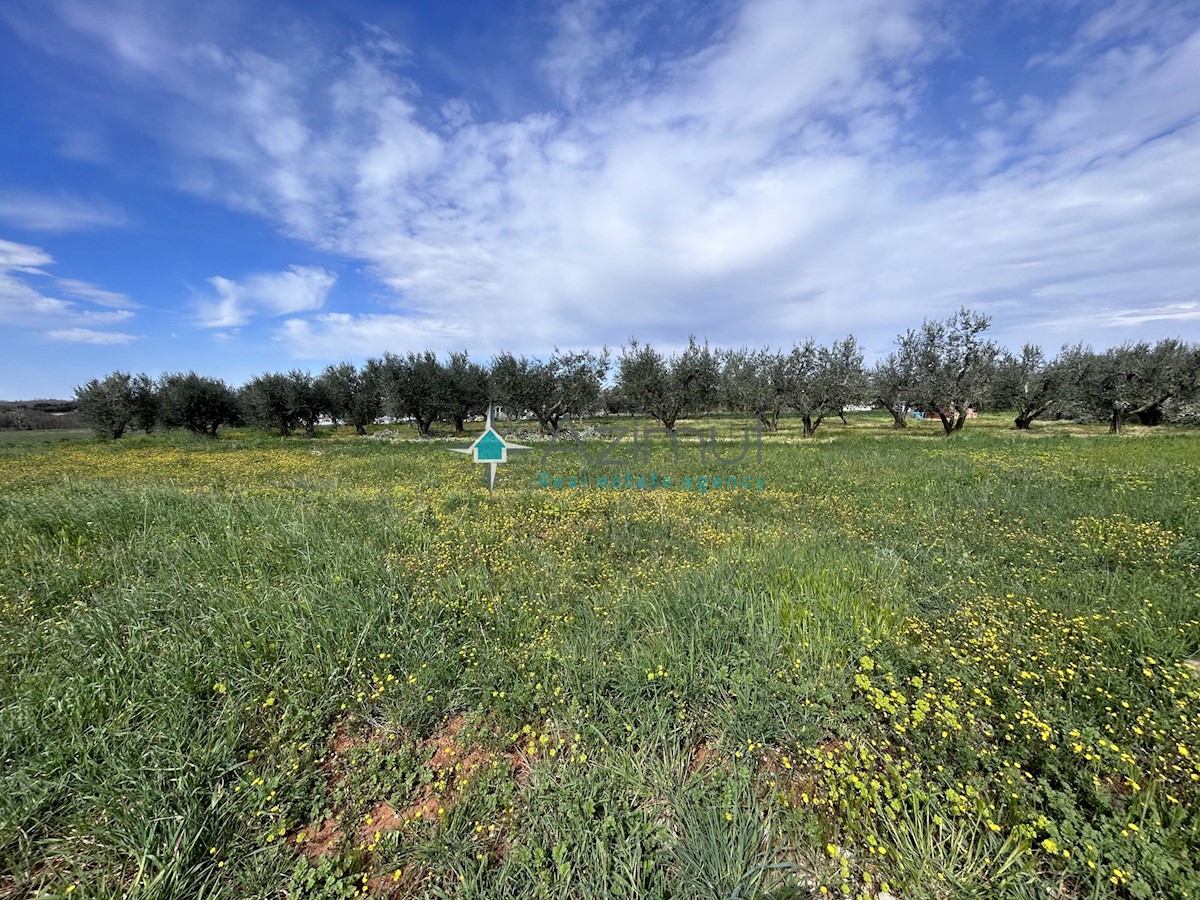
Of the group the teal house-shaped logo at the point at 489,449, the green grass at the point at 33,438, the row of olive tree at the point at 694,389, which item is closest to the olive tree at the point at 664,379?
the row of olive tree at the point at 694,389

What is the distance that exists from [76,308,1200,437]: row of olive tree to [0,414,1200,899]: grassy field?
2773 centimetres

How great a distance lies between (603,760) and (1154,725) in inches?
147

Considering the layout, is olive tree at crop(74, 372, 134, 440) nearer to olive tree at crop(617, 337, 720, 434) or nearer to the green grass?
the green grass

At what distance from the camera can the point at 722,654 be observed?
3844 millimetres

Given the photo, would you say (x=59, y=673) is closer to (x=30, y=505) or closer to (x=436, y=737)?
(x=436, y=737)

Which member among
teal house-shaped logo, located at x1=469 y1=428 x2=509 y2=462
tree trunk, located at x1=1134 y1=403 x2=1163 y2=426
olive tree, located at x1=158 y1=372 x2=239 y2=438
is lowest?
tree trunk, located at x1=1134 y1=403 x2=1163 y2=426

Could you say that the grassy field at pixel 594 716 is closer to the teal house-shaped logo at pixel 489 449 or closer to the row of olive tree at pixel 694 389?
the teal house-shaped logo at pixel 489 449

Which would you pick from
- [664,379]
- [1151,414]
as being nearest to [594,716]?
[664,379]

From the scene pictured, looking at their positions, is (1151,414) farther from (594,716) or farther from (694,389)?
→ (594,716)

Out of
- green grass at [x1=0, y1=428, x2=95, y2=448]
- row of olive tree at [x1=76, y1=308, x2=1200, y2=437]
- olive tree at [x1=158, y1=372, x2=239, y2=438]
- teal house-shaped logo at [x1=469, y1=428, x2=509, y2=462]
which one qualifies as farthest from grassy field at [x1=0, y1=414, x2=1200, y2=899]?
olive tree at [x1=158, y1=372, x2=239, y2=438]

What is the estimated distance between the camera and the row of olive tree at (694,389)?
1262 inches

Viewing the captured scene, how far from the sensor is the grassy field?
2.41 metres

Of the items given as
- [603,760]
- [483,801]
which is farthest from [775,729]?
[483,801]

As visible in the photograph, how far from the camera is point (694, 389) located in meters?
36.6
